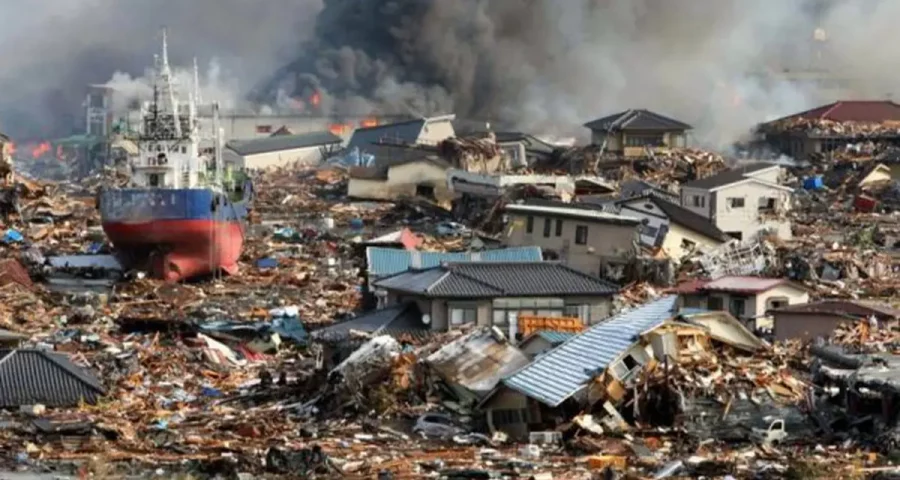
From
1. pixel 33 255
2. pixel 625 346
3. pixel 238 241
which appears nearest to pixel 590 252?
pixel 238 241

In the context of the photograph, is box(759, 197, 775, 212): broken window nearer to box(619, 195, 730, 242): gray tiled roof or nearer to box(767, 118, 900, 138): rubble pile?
box(619, 195, 730, 242): gray tiled roof

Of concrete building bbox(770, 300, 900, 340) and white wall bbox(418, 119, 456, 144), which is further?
white wall bbox(418, 119, 456, 144)

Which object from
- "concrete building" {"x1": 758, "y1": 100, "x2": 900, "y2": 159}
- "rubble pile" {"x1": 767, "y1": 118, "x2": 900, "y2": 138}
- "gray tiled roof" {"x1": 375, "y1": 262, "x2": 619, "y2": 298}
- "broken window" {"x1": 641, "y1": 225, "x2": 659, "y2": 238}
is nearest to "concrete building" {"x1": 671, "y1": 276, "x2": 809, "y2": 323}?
"gray tiled roof" {"x1": 375, "y1": 262, "x2": 619, "y2": 298}

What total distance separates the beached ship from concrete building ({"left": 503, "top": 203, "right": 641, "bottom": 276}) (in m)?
5.59

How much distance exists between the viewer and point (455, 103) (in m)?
59.3

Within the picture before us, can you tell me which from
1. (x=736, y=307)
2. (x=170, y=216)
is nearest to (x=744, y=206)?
(x=736, y=307)

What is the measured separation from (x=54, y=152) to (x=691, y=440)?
54.9 metres

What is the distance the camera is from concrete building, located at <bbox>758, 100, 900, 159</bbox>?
4494 cm

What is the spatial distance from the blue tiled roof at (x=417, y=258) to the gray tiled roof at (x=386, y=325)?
358 cm

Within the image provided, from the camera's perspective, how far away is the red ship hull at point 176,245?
2878cm

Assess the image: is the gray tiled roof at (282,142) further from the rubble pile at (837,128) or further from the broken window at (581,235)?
the broken window at (581,235)

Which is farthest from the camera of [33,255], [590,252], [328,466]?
[33,255]

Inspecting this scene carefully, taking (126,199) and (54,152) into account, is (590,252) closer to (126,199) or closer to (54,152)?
(126,199)

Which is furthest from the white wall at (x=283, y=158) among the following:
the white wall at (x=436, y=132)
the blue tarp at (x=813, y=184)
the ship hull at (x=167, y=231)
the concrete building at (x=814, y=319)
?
the concrete building at (x=814, y=319)
